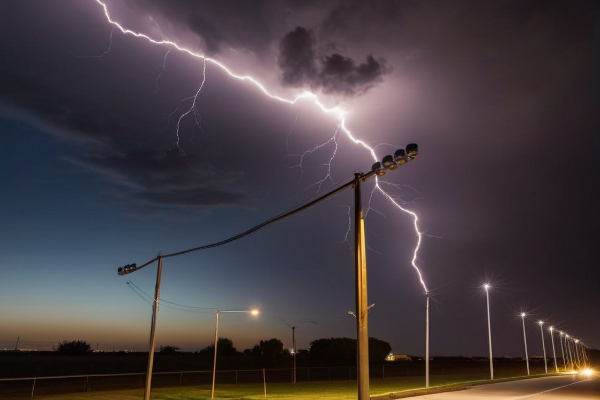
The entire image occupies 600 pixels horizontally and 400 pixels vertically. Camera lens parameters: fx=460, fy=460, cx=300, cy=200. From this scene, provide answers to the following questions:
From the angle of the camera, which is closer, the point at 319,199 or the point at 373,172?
the point at 373,172

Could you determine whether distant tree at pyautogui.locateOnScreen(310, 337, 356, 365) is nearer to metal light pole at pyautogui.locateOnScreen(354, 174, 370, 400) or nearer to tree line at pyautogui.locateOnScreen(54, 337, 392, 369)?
tree line at pyautogui.locateOnScreen(54, 337, 392, 369)

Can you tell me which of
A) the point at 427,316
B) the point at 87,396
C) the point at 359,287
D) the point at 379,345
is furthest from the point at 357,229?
the point at 379,345

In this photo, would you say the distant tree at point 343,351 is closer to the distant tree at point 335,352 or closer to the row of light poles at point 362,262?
the distant tree at point 335,352

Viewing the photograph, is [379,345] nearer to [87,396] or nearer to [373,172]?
[87,396]

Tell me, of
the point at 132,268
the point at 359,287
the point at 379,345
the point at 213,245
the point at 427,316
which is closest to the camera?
the point at 359,287

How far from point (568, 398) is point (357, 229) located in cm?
1600

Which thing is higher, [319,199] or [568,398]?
[319,199]

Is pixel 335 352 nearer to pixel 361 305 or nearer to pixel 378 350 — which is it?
pixel 378 350

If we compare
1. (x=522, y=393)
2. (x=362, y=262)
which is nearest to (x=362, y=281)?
(x=362, y=262)

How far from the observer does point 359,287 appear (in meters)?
9.77

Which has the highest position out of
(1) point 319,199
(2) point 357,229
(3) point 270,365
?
(1) point 319,199

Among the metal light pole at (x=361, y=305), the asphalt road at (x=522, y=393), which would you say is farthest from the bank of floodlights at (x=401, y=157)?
the asphalt road at (x=522, y=393)

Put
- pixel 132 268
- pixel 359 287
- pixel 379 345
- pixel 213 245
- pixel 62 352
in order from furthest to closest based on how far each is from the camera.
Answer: pixel 62 352 → pixel 379 345 → pixel 132 268 → pixel 213 245 → pixel 359 287

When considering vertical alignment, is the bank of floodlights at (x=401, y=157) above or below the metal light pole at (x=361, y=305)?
above
